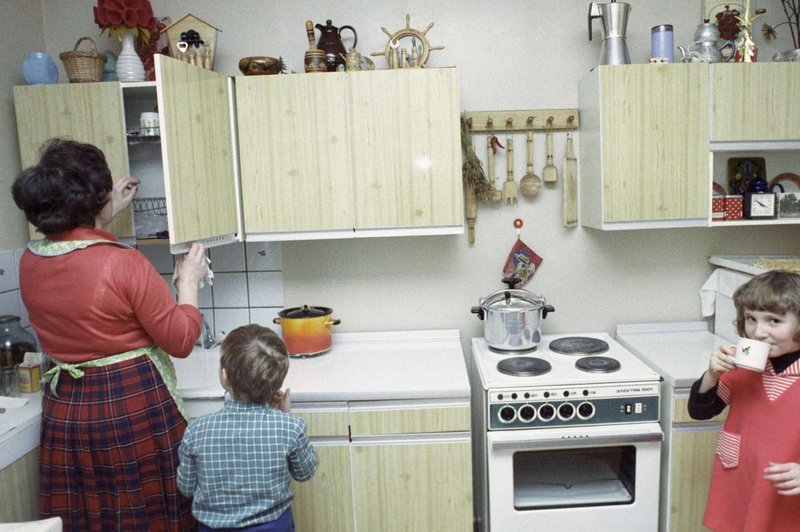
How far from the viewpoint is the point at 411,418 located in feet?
6.52

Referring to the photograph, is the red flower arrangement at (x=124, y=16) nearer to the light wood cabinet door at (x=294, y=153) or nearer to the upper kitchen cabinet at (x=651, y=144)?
the light wood cabinet door at (x=294, y=153)

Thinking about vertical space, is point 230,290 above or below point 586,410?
above

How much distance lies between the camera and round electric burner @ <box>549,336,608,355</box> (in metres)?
2.28

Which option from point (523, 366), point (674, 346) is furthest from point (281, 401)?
point (674, 346)

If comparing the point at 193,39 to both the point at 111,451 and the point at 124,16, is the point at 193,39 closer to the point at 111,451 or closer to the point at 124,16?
the point at 124,16

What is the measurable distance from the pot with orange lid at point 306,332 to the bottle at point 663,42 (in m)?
1.61

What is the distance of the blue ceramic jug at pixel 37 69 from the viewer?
2092mm

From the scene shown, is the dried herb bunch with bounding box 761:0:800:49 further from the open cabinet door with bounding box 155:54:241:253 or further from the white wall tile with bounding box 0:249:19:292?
the white wall tile with bounding box 0:249:19:292

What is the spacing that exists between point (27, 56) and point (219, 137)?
929 millimetres

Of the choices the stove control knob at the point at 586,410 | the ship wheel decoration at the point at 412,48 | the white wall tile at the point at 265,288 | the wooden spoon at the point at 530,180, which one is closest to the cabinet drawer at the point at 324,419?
Answer: the white wall tile at the point at 265,288

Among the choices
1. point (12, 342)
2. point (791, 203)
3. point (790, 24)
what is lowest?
point (12, 342)

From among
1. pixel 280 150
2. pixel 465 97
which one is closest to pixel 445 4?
pixel 465 97

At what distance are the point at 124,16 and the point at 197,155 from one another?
2.29 feet

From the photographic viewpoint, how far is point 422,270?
8.38ft
